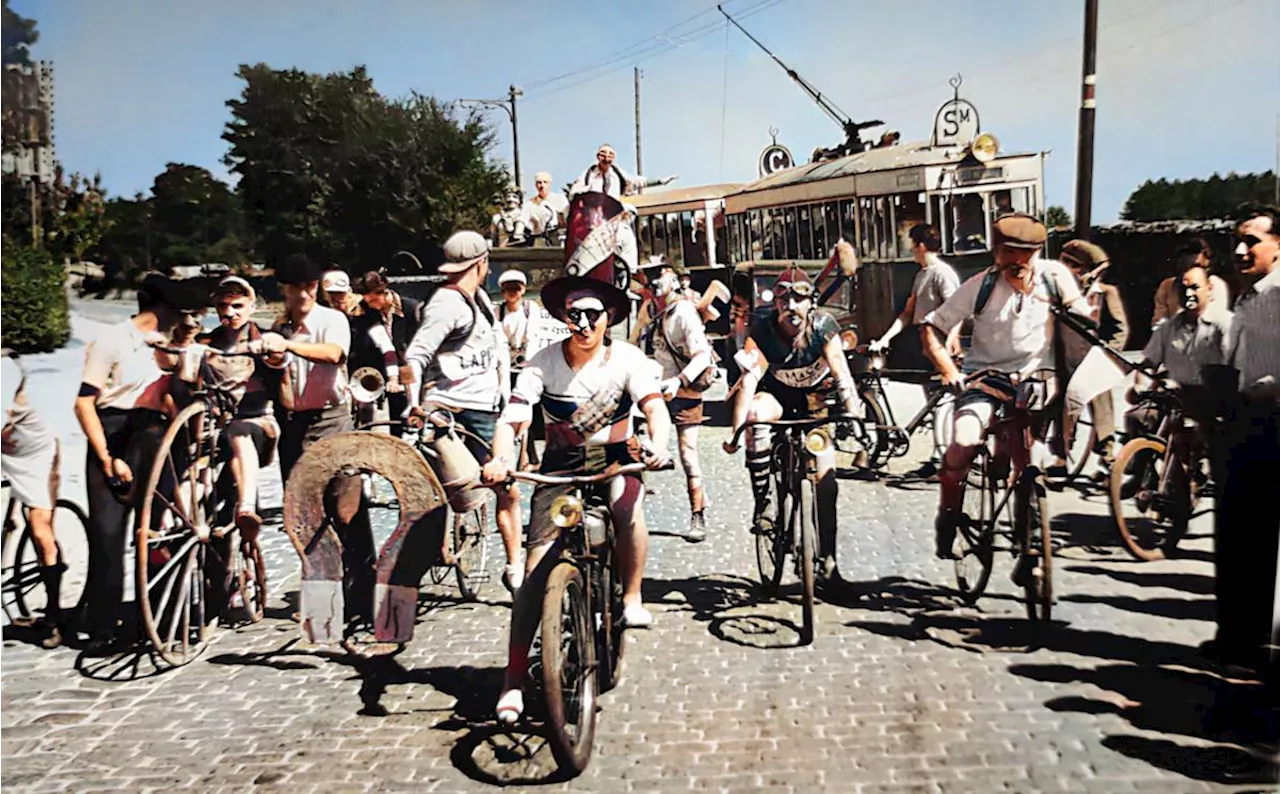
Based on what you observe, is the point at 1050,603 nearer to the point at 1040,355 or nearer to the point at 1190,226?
the point at 1040,355

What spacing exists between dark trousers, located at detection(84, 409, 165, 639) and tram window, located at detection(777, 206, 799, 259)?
9.53 ft

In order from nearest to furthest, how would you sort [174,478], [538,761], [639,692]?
[538,761]
[639,692]
[174,478]

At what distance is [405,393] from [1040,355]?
2.70 metres

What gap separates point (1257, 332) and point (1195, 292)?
0.93ft

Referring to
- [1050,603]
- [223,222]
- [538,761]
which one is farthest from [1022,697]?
[223,222]

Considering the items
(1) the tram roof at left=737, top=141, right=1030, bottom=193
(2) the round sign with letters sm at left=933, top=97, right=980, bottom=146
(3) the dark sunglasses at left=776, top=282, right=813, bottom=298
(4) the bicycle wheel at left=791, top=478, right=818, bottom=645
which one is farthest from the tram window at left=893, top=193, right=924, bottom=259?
(4) the bicycle wheel at left=791, top=478, right=818, bottom=645

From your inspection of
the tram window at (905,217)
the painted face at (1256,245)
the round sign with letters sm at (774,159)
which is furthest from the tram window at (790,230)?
the painted face at (1256,245)

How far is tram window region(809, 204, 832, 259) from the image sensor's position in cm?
513

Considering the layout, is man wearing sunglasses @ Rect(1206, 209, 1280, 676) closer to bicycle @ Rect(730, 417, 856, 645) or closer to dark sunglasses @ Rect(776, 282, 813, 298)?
bicycle @ Rect(730, 417, 856, 645)

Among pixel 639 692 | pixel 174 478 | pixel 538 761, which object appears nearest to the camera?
pixel 538 761

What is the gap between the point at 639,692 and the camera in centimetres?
473

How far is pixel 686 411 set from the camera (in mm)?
5082

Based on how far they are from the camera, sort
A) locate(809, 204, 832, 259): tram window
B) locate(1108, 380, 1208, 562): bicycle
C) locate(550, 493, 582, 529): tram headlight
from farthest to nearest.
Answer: locate(809, 204, 832, 259): tram window → locate(1108, 380, 1208, 562): bicycle → locate(550, 493, 582, 529): tram headlight

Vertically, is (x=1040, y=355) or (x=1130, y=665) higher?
(x=1040, y=355)
